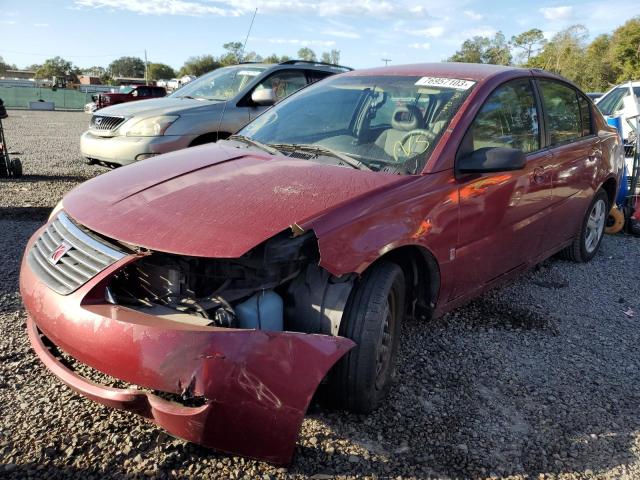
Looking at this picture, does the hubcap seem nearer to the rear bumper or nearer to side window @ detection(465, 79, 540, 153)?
side window @ detection(465, 79, 540, 153)

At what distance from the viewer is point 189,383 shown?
190 cm

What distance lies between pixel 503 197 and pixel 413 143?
2.33ft

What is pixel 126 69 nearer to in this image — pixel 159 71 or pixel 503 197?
pixel 159 71

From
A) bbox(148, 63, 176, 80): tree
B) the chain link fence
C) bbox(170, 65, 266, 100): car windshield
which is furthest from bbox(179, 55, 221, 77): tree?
bbox(170, 65, 266, 100): car windshield

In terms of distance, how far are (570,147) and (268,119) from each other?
2.36m

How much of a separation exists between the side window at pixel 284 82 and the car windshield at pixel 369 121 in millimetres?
3261

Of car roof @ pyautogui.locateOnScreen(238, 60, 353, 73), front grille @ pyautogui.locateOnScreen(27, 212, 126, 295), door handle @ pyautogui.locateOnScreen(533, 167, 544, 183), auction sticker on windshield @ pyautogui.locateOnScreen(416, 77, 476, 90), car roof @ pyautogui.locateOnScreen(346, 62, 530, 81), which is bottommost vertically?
front grille @ pyautogui.locateOnScreen(27, 212, 126, 295)

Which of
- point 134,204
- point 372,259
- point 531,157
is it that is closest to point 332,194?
point 372,259

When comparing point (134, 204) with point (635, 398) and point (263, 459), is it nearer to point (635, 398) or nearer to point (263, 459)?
point (263, 459)

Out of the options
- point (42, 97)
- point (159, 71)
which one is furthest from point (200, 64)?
point (42, 97)

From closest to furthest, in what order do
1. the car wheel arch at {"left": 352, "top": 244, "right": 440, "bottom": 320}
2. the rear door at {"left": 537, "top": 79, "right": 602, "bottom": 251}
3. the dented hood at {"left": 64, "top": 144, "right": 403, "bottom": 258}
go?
the dented hood at {"left": 64, "top": 144, "right": 403, "bottom": 258}
the car wheel arch at {"left": 352, "top": 244, "right": 440, "bottom": 320}
the rear door at {"left": 537, "top": 79, "right": 602, "bottom": 251}

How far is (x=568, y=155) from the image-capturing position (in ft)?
13.4

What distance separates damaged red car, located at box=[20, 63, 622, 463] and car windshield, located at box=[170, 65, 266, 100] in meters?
3.63

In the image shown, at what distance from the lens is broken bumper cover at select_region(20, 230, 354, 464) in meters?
1.91
